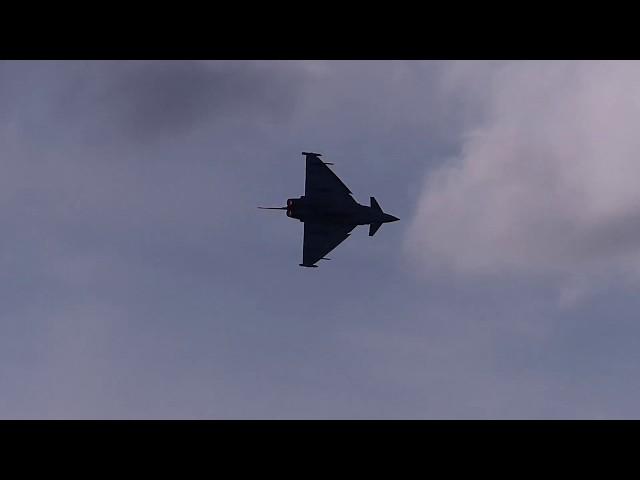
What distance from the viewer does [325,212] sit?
85562mm

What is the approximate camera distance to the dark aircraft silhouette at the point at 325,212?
85.2m

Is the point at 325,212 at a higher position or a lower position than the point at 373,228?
higher

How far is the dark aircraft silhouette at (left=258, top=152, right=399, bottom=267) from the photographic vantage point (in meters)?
85.2
